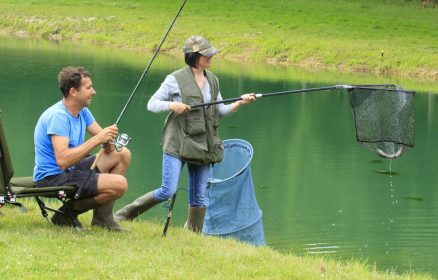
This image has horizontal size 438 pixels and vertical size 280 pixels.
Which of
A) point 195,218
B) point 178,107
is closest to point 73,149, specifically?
point 178,107

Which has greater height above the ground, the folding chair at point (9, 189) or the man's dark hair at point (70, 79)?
the man's dark hair at point (70, 79)

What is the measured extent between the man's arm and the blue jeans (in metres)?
0.93

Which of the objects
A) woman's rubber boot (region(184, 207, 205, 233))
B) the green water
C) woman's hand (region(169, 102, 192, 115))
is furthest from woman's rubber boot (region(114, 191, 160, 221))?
the green water

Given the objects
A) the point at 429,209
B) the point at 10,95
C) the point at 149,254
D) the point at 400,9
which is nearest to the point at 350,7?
the point at 400,9

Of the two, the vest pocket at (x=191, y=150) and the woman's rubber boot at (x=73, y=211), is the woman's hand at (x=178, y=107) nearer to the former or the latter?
the vest pocket at (x=191, y=150)

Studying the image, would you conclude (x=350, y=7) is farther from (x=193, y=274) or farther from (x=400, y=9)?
(x=193, y=274)

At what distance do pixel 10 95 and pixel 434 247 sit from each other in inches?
495

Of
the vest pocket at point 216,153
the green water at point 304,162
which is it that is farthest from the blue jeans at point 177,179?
the green water at point 304,162

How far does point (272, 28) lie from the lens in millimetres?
35250

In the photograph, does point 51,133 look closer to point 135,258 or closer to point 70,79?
point 70,79

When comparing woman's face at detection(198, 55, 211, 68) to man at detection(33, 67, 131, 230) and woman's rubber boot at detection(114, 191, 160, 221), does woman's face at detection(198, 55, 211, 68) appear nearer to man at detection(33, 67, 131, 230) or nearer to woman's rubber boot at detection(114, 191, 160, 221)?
man at detection(33, 67, 131, 230)

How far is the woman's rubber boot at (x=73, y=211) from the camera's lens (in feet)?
20.9

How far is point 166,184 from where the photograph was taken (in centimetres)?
717

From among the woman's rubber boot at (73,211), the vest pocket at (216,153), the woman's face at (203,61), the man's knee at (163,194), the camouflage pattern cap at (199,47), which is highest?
the camouflage pattern cap at (199,47)
